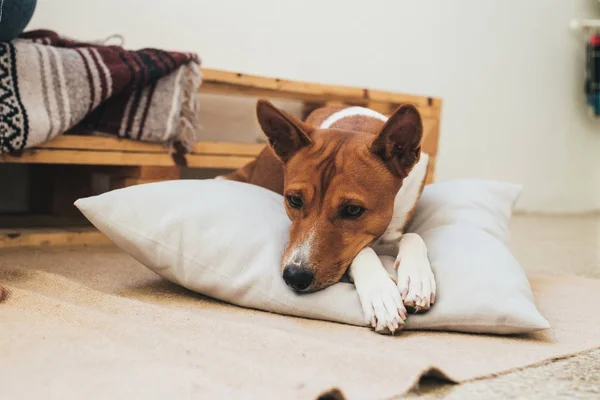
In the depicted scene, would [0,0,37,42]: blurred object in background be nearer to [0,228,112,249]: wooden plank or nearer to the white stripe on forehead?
[0,228,112,249]: wooden plank

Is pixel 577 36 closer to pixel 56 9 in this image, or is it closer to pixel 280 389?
pixel 56 9

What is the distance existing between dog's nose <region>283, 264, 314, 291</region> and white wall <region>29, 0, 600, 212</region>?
193cm

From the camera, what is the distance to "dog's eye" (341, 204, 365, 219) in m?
1.38

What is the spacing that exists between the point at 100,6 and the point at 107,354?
217 cm

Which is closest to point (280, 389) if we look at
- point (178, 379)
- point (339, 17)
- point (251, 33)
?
point (178, 379)

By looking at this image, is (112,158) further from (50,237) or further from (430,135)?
(430,135)

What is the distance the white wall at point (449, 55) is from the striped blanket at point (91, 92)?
72 cm

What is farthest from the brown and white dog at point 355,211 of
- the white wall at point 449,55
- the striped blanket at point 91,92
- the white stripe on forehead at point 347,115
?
the white wall at point 449,55

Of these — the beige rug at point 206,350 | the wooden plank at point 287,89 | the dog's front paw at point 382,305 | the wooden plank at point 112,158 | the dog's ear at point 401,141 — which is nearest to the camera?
the beige rug at point 206,350

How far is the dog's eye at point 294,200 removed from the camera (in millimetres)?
1437

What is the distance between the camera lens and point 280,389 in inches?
35.6

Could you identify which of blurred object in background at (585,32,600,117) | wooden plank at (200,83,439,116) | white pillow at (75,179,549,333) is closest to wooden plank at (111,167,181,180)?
wooden plank at (200,83,439,116)

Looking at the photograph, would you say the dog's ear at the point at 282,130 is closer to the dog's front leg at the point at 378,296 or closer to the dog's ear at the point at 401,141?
the dog's ear at the point at 401,141

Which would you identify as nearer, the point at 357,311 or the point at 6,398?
the point at 6,398
